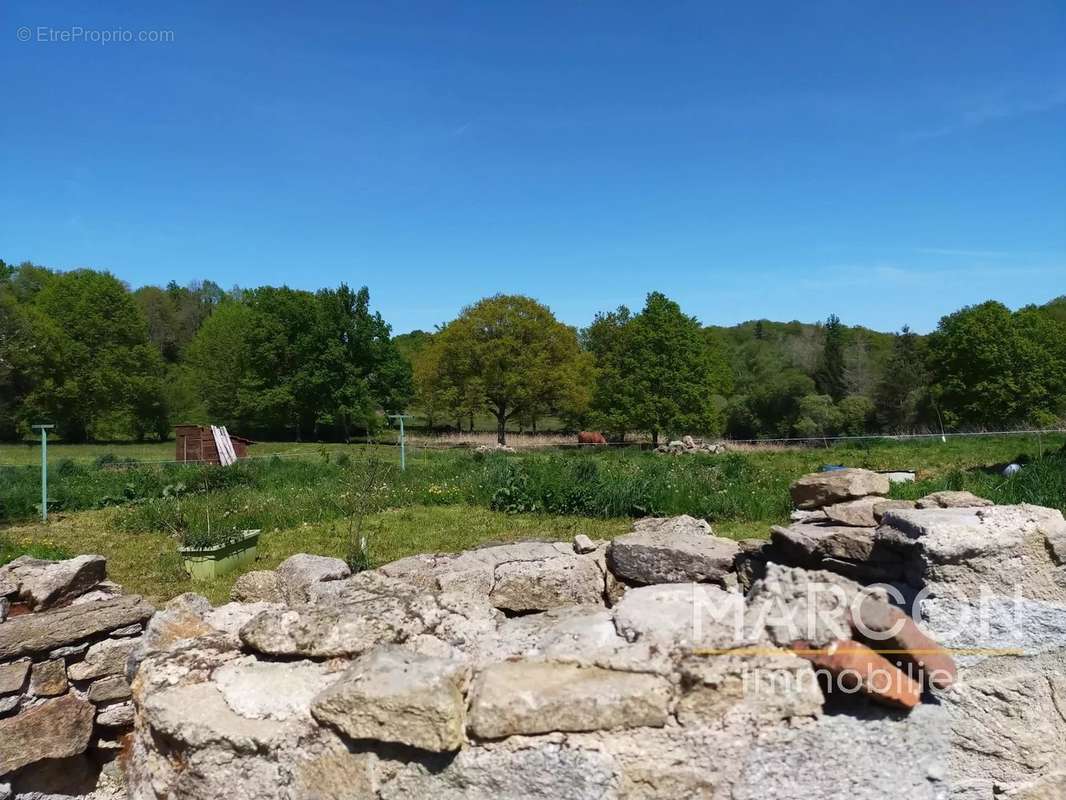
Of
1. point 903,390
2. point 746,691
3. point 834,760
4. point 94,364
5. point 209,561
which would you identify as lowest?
point 209,561

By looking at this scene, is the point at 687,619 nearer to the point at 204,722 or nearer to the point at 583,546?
the point at 204,722

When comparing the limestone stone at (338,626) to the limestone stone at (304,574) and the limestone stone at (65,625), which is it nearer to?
the limestone stone at (65,625)

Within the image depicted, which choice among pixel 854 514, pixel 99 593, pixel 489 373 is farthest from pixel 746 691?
pixel 489 373

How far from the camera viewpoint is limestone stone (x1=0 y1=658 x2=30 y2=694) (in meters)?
3.74

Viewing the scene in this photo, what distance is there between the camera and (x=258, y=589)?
5773 mm

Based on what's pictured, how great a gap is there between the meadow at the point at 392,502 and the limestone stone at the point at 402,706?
16.8ft

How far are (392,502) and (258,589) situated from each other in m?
6.55

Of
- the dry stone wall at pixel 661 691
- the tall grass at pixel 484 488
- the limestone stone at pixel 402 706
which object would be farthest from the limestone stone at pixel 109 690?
the tall grass at pixel 484 488

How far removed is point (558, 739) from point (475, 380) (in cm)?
3260

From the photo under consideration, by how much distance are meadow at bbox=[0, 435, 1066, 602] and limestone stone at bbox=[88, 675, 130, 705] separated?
271 cm

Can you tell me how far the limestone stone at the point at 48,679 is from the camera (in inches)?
154

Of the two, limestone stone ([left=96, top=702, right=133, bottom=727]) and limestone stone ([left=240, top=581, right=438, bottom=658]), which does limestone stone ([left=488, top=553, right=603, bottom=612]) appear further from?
limestone stone ([left=96, top=702, right=133, bottom=727])

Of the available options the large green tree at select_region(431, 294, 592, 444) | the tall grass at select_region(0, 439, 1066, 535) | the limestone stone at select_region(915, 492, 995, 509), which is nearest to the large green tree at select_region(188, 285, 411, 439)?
the large green tree at select_region(431, 294, 592, 444)

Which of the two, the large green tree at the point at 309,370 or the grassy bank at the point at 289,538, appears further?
the large green tree at the point at 309,370
